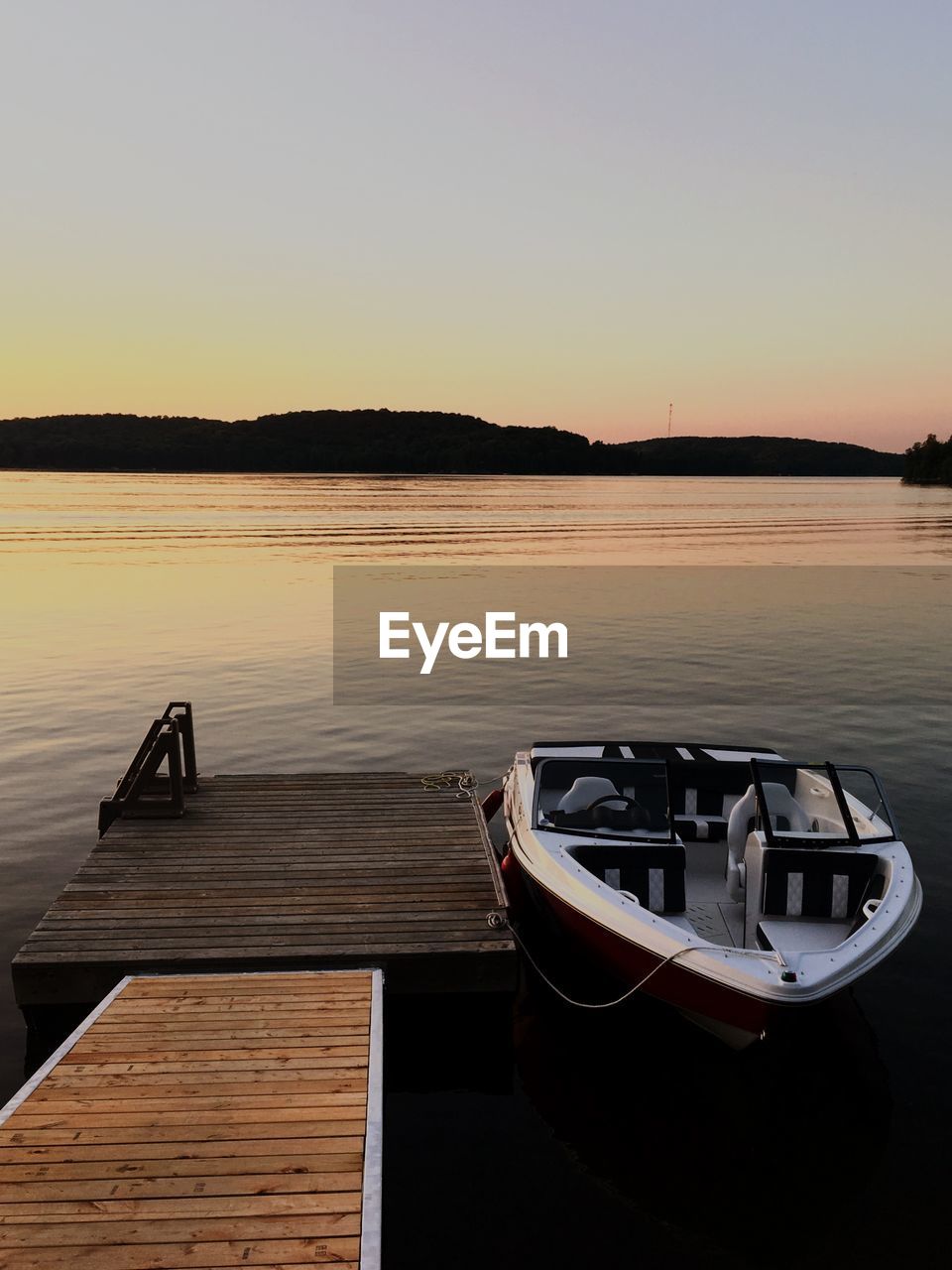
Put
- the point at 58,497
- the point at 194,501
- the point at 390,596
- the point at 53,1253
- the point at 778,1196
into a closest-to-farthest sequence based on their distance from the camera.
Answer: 1. the point at 53,1253
2. the point at 778,1196
3. the point at 390,596
4. the point at 194,501
5. the point at 58,497

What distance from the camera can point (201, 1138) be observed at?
6.05 m

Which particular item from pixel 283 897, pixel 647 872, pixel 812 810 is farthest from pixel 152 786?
pixel 812 810

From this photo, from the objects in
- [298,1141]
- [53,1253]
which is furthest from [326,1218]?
[53,1253]

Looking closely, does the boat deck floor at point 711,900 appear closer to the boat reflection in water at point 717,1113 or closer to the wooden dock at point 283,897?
the boat reflection in water at point 717,1113

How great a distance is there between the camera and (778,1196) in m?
7.31

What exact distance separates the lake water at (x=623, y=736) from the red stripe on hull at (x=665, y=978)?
2.96 ft

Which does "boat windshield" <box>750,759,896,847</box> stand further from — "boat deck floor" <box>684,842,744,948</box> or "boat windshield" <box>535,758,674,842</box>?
"boat windshield" <box>535,758,674,842</box>

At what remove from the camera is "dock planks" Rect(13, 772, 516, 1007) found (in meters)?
8.88

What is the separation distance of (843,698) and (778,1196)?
17.4m

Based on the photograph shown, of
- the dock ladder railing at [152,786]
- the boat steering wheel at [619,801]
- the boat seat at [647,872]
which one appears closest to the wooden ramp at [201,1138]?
the boat seat at [647,872]

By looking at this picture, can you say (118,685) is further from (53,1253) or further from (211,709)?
(53,1253)

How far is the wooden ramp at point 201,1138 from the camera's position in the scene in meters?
5.15

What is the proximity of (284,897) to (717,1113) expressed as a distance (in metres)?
4.80

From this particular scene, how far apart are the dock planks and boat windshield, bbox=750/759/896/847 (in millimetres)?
3212
